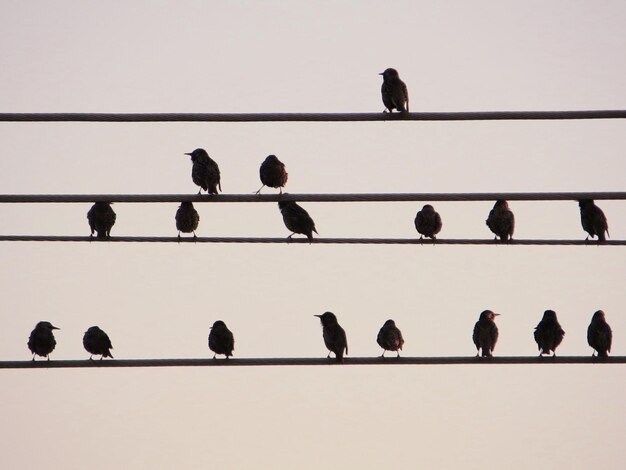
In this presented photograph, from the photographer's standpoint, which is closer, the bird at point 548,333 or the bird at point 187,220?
the bird at point 548,333

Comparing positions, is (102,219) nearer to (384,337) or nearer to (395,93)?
(384,337)

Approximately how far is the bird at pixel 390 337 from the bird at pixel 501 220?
61.8 inches

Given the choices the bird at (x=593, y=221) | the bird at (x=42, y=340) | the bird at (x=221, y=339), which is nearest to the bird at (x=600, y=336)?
the bird at (x=593, y=221)

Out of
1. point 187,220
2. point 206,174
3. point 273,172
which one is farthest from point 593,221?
point 187,220

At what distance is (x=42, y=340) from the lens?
56.1 feet

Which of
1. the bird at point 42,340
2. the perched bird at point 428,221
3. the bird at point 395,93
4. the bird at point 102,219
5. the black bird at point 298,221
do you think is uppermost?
the bird at point 395,93

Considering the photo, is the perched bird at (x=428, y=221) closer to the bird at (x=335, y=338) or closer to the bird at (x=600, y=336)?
the bird at (x=335, y=338)

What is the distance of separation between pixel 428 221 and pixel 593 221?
8.07 feet

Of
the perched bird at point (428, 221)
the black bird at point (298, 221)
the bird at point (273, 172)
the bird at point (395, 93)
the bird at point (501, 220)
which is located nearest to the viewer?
the bird at point (395, 93)

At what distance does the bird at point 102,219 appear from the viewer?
16.2 m

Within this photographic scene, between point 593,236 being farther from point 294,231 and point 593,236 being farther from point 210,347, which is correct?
point 210,347

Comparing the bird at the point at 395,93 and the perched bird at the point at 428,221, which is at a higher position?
the bird at the point at 395,93

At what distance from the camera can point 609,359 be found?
37.3ft

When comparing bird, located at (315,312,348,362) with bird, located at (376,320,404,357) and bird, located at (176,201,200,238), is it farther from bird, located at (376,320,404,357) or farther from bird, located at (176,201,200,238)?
bird, located at (176,201,200,238)
